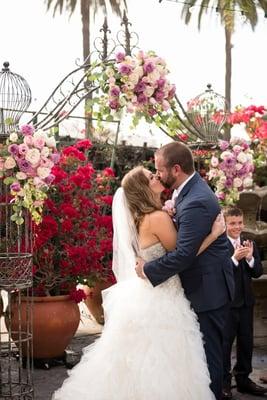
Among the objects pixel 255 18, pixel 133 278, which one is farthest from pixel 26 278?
pixel 255 18

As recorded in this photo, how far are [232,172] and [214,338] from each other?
2414 millimetres

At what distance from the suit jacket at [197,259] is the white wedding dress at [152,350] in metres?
0.15

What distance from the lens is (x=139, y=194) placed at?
5.25 m

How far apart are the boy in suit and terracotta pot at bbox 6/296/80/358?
1843 millimetres

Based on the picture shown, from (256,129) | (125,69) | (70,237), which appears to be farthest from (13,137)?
(256,129)

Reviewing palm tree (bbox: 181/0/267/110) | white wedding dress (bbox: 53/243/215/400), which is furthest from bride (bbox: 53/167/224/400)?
palm tree (bbox: 181/0/267/110)

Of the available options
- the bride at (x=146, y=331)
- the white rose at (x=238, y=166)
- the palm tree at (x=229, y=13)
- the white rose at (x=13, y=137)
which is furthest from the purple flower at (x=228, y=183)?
the palm tree at (x=229, y=13)

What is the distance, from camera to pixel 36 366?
297 inches

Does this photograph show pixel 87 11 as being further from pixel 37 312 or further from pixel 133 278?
pixel 133 278

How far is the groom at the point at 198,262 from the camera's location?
4.95 meters

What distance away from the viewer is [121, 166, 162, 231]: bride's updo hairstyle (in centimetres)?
523

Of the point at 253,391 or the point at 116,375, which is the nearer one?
the point at 116,375

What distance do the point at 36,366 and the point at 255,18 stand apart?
16.6 metres

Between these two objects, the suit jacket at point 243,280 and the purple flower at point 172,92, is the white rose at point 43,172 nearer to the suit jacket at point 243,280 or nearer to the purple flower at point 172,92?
the purple flower at point 172,92
